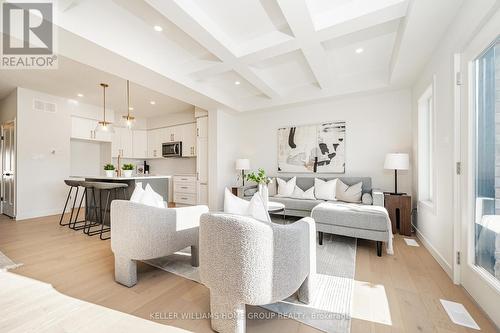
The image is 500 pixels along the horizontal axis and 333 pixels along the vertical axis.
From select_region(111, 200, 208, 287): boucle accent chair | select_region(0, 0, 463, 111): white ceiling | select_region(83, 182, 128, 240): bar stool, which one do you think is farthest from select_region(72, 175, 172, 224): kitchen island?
select_region(111, 200, 208, 287): boucle accent chair

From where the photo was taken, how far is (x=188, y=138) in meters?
5.81

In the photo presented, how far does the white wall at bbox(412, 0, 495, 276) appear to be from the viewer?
5.63ft

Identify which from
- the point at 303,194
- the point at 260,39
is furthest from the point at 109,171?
the point at 303,194

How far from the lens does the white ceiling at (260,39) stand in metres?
1.99

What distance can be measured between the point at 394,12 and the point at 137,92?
449cm

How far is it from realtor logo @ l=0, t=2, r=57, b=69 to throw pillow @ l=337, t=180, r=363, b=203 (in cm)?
419

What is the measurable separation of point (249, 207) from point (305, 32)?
6.75 ft

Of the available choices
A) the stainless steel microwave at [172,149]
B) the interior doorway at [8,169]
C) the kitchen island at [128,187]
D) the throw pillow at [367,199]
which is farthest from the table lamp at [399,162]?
the interior doorway at [8,169]

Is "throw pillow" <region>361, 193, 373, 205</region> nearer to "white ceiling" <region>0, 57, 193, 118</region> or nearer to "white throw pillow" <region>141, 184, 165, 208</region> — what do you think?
"white throw pillow" <region>141, 184, 165, 208</region>

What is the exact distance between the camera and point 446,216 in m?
2.07

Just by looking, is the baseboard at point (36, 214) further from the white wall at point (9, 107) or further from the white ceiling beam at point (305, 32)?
the white ceiling beam at point (305, 32)

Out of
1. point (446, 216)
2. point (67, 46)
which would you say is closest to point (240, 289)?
point (446, 216)

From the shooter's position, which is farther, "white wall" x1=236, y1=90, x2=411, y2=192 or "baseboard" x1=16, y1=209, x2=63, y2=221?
"baseboard" x1=16, y1=209, x2=63, y2=221

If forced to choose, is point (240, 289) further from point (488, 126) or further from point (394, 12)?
point (394, 12)
